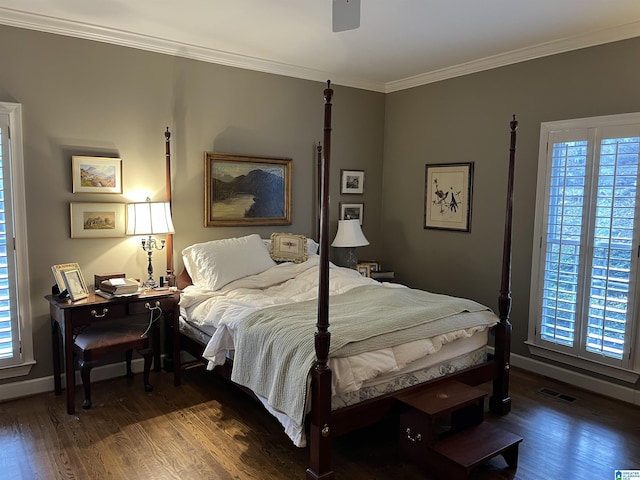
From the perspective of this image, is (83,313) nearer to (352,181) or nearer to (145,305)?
(145,305)

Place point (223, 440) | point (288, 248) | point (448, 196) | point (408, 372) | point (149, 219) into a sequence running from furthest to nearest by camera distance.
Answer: point (448, 196) → point (288, 248) → point (149, 219) → point (223, 440) → point (408, 372)

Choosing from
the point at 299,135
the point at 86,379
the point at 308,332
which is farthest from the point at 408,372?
the point at 299,135

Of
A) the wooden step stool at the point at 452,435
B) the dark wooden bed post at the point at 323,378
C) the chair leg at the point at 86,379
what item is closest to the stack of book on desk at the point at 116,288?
the chair leg at the point at 86,379

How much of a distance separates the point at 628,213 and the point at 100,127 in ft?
12.7

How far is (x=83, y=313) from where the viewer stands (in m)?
3.15

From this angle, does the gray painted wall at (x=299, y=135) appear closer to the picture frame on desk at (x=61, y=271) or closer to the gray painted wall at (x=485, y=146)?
the gray painted wall at (x=485, y=146)

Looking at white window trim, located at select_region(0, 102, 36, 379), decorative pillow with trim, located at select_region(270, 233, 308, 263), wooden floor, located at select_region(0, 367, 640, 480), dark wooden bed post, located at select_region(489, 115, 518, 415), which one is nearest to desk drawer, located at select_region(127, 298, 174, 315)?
wooden floor, located at select_region(0, 367, 640, 480)

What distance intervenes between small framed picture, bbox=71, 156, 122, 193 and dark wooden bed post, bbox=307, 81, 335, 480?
2.02 metres

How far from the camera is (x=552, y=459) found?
2.67 metres

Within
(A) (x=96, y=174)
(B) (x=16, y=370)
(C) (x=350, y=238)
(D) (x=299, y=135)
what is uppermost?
(D) (x=299, y=135)

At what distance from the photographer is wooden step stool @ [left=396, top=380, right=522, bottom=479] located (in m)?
2.35

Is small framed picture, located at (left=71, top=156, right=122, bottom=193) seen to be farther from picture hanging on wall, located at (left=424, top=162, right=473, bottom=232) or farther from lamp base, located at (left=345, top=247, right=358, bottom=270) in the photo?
picture hanging on wall, located at (left=424, top=162, right=473, bottom=232)

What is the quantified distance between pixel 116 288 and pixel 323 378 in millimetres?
1794

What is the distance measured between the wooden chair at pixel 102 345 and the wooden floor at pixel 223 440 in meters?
0.22
